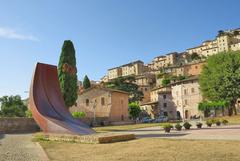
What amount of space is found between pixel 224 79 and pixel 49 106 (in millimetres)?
30398

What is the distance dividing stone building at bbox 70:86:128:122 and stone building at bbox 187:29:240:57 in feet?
243

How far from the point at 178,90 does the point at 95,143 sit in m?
61.1

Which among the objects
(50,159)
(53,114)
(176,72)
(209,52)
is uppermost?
(209,52)

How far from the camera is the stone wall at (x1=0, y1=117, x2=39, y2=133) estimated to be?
32.6m

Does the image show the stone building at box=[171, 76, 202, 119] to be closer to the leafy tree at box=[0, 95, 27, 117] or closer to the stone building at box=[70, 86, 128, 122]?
the stone building at box=[70, 86, 128, 122]

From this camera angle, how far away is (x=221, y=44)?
12488 centimetres

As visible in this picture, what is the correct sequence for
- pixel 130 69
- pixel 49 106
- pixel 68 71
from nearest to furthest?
pixel 49 106 → pixel 68 71 → pixel 130 69

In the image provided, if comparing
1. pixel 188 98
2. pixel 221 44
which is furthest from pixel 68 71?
pixel 221 44

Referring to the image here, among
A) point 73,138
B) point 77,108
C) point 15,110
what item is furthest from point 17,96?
point 73,138

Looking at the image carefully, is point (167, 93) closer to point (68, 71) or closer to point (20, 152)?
point (68, 71)

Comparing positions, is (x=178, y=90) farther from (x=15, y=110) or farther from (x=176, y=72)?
(x=176, y=72)

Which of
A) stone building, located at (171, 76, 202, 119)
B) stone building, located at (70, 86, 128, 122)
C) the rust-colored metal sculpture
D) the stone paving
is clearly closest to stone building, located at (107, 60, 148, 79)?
stone building, located at (171, 76, 202, 119)

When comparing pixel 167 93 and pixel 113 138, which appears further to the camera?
pixel 167 93

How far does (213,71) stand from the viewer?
154 ft
